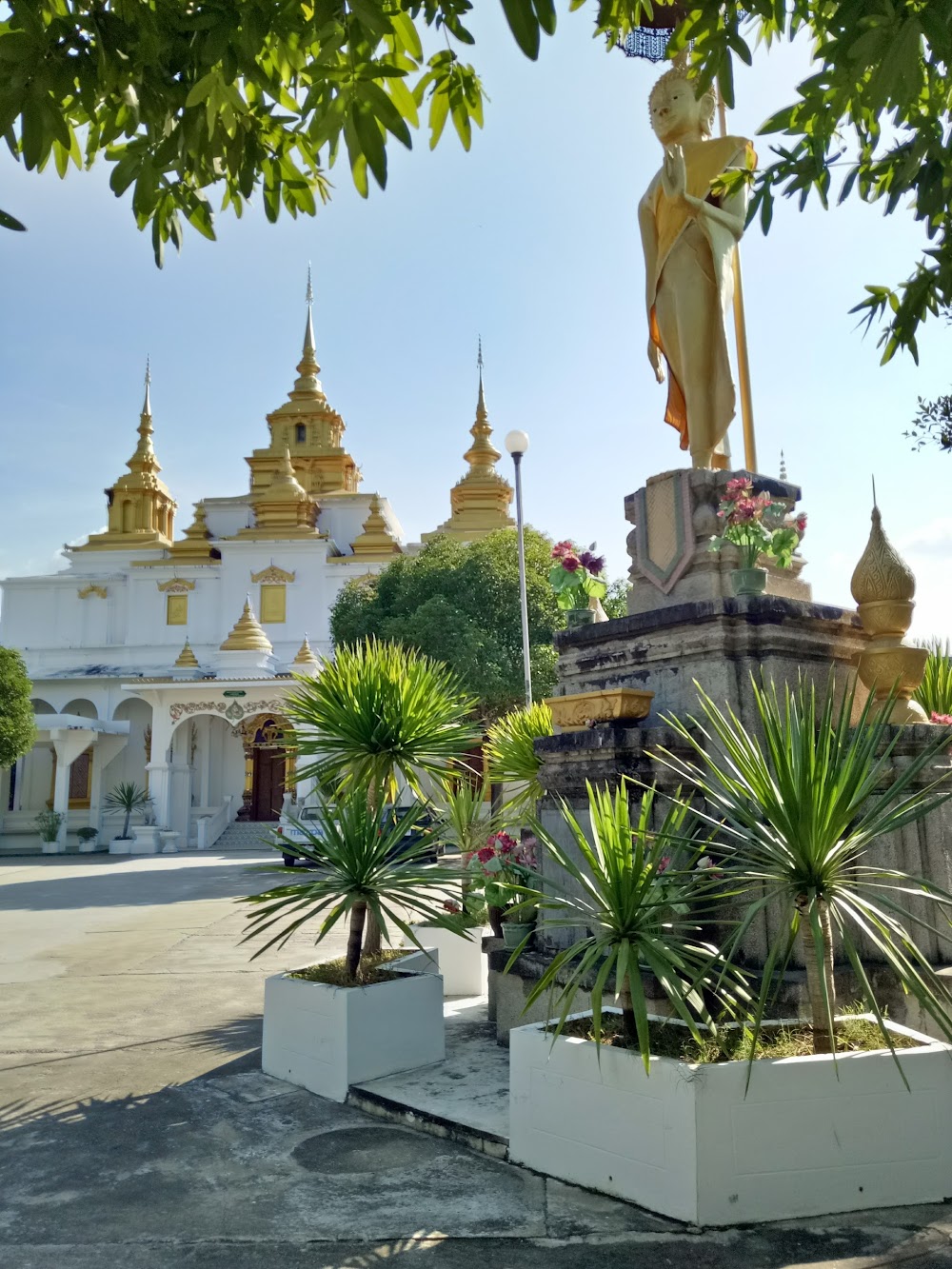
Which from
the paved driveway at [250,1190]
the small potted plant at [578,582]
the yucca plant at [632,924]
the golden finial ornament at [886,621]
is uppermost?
the small potted plant at [578,582]

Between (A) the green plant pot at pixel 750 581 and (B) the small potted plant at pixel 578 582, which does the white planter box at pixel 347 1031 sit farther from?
(A) the green plant pot at pixel 750 581

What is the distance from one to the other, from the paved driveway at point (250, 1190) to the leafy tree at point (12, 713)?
19.2 m

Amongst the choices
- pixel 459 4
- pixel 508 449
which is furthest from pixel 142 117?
pixel 508 449

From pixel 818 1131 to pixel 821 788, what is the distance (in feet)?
3.59

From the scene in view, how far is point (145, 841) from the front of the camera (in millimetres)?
25906

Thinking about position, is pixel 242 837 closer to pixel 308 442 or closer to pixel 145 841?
pixel 145 841

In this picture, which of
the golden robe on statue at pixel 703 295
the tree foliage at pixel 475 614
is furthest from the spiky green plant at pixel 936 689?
the tree foliage at pixel 475 614

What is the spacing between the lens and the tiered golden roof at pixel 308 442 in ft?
127

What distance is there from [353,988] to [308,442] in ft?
121

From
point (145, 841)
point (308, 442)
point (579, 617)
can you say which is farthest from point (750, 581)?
point (308, 442)

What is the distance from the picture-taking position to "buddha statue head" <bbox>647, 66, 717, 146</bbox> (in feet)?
22.2

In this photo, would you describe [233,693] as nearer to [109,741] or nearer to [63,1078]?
[109,741]

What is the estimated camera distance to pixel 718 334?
21.8 ft

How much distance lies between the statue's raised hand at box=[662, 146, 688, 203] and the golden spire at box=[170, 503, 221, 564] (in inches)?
1188
